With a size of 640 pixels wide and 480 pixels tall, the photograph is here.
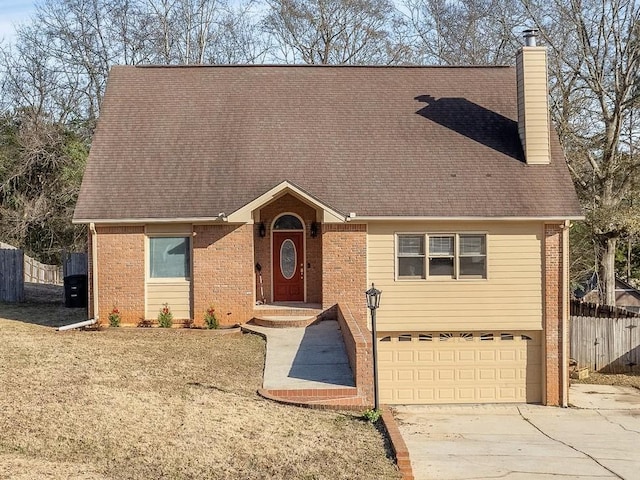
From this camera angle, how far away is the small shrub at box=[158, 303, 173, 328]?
60.0ft

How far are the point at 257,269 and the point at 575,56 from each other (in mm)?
15612

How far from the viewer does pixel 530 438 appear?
1354 cm

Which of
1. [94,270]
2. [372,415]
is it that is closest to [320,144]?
[94,270]

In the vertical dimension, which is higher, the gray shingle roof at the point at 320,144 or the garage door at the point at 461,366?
the gray shingle roof at the point at 320,144

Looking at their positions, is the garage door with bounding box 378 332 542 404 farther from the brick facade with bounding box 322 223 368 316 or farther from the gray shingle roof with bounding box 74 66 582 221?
the gray shingle roof with bounding box 74 66 582 221

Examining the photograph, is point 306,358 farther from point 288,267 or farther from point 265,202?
point 288,267

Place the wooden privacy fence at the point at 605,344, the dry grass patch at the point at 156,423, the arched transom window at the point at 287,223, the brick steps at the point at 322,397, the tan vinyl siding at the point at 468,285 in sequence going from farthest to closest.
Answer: the wooden privacy fence at the point at 605,344
the arched transom window at the point at 287,223
the tan vinyl siding at the point at 468,285
the brick steps at the point at 322,397
the dry grass patch at the point at 156,423

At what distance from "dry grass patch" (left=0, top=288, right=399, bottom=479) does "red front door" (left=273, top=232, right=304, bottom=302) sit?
15.8 ft

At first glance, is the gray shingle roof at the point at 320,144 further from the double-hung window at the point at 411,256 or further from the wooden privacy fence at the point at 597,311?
the wooden privacy fence at the point at 597,311

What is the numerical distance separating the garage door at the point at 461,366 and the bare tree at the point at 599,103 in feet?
27.5

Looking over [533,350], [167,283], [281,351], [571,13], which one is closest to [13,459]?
[281,351]

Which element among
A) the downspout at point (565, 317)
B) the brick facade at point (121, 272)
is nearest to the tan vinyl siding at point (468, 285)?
the downspout at point (565, 317)

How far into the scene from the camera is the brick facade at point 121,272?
60.1ft

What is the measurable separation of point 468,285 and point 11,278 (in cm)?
1461
